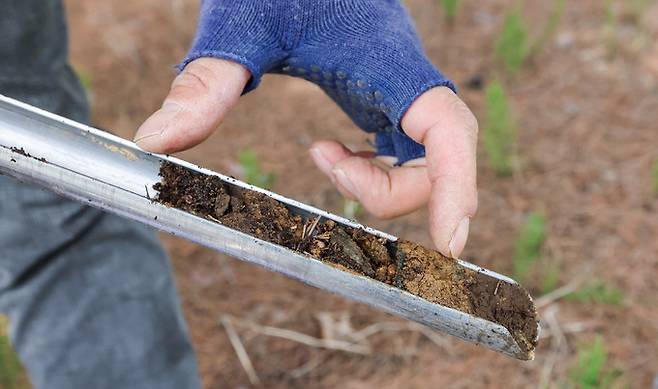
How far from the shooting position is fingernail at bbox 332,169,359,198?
60.2 inches

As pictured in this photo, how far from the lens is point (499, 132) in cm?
254

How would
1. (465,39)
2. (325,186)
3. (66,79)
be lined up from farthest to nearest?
(465,39)
(325,186)
(66,79)

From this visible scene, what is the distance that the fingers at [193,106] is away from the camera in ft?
3.86

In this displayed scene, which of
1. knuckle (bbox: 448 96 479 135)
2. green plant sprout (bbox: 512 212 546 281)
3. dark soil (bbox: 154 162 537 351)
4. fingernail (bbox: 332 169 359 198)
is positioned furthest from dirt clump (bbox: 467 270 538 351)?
green plant sprout (bbox: 512 212 546 281)

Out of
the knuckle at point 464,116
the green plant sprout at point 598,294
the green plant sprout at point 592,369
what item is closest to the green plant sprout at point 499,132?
the green plant sprout at point 598,294

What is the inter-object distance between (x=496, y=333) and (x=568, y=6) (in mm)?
2917

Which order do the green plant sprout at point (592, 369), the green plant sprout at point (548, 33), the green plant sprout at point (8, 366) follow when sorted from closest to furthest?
the green plant sprout at point (592, 369) < the green plant sprout at point (8, 366) < the green plant sprout at point (548, 33)

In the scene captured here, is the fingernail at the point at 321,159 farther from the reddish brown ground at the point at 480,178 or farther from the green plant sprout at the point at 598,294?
the green plant sprout at the point at 598,294

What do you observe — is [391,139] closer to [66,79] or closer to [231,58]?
[231,58]

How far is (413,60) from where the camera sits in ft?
4.46

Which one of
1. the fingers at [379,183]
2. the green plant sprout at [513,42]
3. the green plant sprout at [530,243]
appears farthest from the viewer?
the green plant sprout at [513,42]

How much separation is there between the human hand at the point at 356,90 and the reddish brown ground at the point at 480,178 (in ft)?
2.85

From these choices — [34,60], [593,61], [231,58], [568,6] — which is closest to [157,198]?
[231,58]

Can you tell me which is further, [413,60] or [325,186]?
[325,186]
